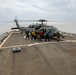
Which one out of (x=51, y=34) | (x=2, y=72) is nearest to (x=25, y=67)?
(x=2, y=72)

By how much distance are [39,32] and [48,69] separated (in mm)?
16854

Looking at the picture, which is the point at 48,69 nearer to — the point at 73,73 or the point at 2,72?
the point at 73,73

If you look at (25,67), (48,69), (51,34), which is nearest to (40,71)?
(48,69)

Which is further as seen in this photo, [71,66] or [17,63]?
[17,63]

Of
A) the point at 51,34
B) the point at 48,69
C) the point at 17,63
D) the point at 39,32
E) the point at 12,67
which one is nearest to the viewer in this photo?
the point at 48,69

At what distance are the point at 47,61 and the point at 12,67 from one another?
8.98 feet

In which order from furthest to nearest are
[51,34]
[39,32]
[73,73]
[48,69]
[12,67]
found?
[39,32]
[51,34]
[12,67]
[48,69]
[73,73]

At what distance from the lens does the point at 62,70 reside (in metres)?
9.62

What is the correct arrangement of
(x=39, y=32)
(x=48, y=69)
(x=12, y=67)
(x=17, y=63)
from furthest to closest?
(x=39, y=32), (x=17, y=63), (x=12, y=67), (x=48, y=69)

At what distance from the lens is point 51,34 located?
24688 millimetres

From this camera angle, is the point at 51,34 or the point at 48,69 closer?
the point at 48,69

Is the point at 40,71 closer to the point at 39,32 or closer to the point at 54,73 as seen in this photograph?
the point at 54,73

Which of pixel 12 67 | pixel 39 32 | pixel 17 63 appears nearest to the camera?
pixel 12 67

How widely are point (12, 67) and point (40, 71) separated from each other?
83.1 inches
